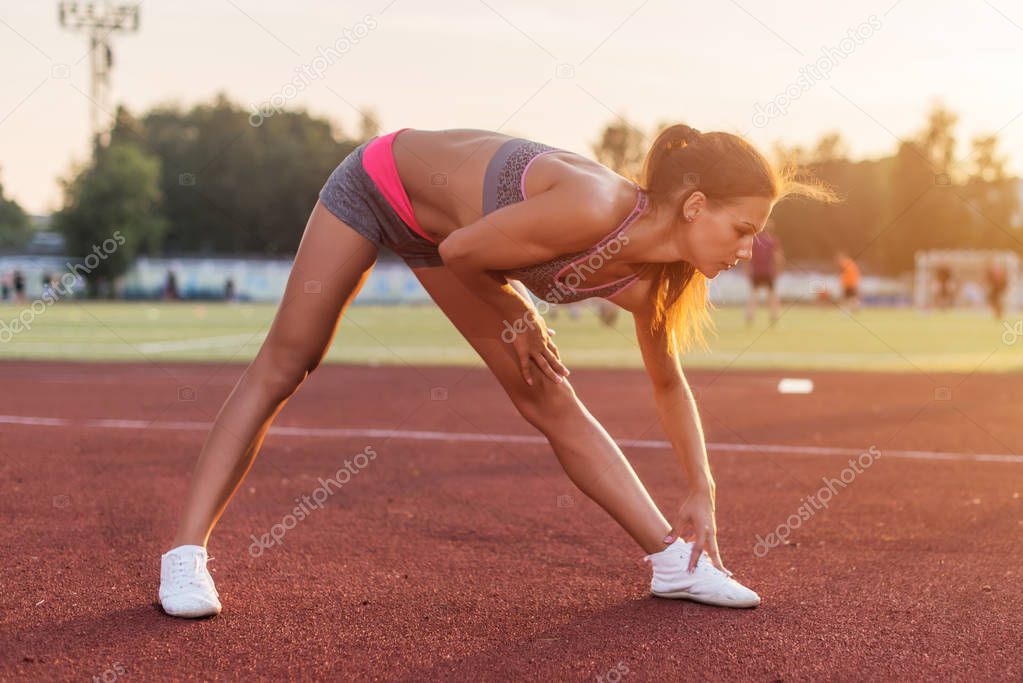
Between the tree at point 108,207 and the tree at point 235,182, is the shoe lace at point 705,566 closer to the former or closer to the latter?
the tree at point 108,207

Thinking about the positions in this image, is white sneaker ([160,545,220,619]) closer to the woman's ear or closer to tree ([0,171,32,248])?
the woman's ear

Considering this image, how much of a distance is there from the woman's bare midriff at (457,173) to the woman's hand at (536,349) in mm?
Result: 393

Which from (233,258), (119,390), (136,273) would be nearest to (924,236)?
(233,258)

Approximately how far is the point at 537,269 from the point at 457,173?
1.30 ft

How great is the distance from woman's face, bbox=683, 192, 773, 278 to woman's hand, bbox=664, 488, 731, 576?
0.84 metres

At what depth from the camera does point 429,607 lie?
3592mm

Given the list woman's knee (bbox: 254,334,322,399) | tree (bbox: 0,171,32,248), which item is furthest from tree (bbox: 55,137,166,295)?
woman's knee (bbox: 254,334,322,399)

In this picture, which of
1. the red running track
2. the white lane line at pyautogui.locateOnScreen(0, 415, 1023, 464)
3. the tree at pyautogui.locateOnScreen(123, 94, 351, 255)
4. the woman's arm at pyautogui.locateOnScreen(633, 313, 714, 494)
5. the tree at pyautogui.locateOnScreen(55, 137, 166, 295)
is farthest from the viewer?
the tree at pyautogui.locateOnScreen(123, 94, 351, 255)

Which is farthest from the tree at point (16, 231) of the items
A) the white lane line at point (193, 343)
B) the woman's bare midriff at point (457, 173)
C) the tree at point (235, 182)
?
the woman's bare midriff at point (457, 173)

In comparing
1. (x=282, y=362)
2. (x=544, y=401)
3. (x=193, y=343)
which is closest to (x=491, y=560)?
(x=544, y=401)

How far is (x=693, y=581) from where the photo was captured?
3598 mm

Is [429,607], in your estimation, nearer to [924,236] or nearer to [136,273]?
[136,273]

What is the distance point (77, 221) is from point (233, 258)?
31.3 feet

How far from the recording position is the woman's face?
3.20m
